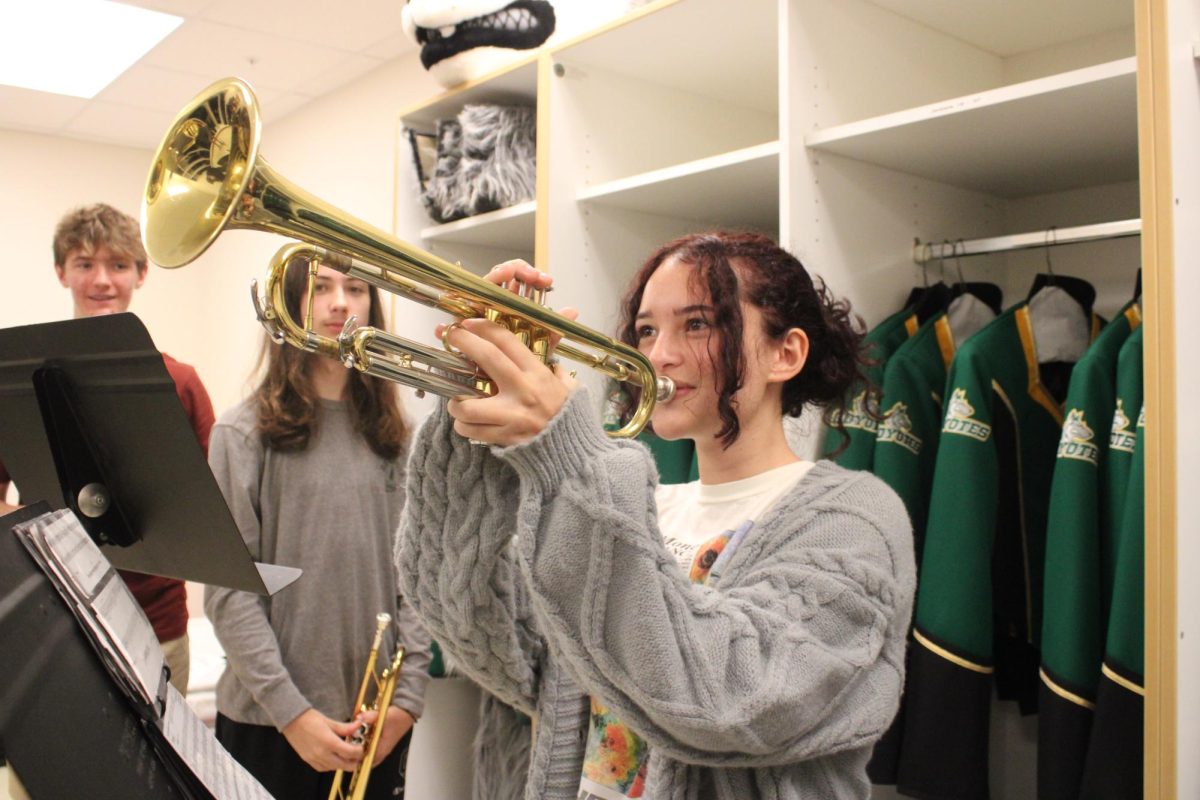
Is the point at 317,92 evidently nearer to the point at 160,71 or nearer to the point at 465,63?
the point at 160,71

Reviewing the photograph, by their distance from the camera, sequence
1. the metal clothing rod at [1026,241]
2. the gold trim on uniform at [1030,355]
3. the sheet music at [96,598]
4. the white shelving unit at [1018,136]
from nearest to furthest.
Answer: the sheet music at [96,598] → the white shelving unit at [1018,136] → the metal clothing rod at [1026,241] → the gold trim on uniform at [1030,355]

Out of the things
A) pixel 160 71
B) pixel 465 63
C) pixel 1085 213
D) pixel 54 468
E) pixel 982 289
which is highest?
pixel 160 71

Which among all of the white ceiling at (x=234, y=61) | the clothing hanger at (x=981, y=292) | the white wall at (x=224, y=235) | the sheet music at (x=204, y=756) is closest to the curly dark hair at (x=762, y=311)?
the clothing hanger at (x=981, y=292)

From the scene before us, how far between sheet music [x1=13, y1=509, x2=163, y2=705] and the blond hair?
4.97 ft

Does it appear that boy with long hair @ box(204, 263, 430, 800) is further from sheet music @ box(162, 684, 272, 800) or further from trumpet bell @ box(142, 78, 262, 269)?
sheet music @ box(162, 684, 272, 800)

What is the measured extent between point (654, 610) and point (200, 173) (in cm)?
50

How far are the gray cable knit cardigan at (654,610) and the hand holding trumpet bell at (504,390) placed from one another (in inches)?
0.6

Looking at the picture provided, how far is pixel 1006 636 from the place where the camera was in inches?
58.7

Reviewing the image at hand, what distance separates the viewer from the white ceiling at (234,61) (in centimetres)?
305

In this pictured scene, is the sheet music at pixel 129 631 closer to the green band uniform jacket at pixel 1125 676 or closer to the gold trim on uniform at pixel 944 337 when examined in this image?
the green band uniform jacket at pixel 1125 676

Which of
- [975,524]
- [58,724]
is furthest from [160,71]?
[58,724]

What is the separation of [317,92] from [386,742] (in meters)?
2.86

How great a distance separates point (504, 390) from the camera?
2.67 feet

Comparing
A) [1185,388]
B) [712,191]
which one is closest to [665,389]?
[1185,388]
